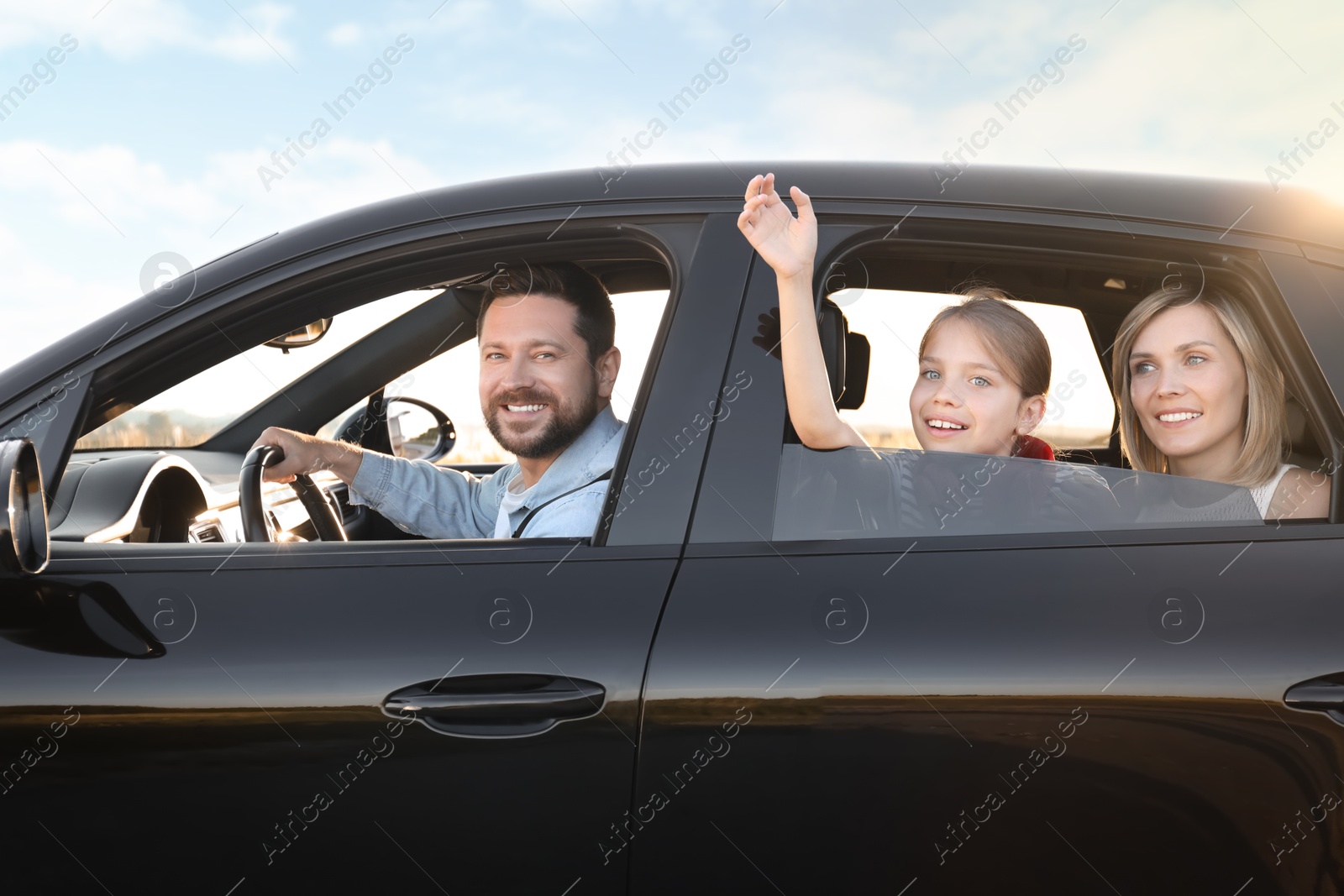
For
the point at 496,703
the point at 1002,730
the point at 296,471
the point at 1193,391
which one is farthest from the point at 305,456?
the point at 1193,391

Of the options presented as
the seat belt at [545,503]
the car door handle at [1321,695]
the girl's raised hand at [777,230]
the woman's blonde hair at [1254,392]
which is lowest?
the car door handle at [1321,695]

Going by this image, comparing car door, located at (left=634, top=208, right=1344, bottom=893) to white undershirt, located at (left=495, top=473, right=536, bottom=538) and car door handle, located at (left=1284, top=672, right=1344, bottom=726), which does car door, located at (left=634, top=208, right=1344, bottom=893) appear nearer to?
car door handle, located at (left=1284, top=672, right=1344, bottom=726)

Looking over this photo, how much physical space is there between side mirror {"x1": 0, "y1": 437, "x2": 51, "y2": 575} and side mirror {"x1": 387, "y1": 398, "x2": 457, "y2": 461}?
5.48 feet

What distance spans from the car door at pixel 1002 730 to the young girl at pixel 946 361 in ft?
0.98

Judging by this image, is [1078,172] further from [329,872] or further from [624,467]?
[329,872]

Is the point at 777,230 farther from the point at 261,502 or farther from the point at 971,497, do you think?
the point at 261,502

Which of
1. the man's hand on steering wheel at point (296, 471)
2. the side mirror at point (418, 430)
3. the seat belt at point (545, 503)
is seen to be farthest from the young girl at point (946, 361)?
the side mirror at point (418, 430)

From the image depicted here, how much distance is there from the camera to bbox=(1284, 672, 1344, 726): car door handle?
4.10 feet

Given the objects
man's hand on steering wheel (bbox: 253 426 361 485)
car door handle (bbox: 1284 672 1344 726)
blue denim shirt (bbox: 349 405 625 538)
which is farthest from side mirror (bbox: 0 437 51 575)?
car door handle (bbox: 1284 672 1344 726)

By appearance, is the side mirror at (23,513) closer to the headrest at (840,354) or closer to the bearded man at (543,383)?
the bearded man at (543,383)

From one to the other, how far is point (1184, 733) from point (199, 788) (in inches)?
51.5

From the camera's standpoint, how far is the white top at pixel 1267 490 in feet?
4.94

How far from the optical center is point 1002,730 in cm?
128

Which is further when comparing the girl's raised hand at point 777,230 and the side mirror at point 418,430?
the side mirror at point 418,430
